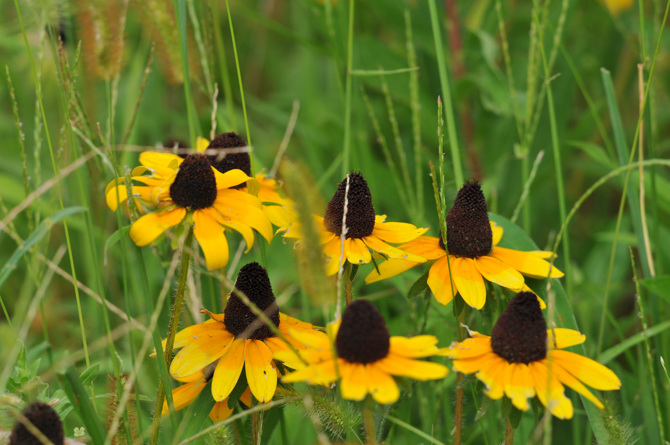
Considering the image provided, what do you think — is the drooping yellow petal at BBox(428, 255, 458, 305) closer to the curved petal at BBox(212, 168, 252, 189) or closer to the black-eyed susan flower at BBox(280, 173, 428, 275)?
the black-eyed susan flower at BBox(280, 173, 428, 275)

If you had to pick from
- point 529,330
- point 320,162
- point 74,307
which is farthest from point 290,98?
point 529,330

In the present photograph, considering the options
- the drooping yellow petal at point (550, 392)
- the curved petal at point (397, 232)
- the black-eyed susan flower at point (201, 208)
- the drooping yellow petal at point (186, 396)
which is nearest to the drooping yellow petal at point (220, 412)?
the drooping yellow petal at point (186, 396)

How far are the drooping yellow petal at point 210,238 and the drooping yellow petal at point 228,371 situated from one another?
0.14 meters

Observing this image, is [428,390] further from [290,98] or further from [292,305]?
[290,98]

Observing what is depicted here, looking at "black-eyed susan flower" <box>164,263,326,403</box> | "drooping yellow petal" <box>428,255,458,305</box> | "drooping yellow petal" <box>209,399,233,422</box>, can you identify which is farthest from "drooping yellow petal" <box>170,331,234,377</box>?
"drooping yellow petal" <box>428,255,458,305</box>

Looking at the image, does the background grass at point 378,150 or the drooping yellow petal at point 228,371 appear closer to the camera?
the drooping yellow petal at point 228,371

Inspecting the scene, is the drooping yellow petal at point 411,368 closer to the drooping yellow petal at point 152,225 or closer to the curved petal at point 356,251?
the curved petal at point 356,251

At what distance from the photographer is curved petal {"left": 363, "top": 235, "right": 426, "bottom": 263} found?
105 cm

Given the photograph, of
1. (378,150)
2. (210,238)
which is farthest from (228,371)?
(378,150)

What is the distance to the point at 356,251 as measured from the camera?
107 centimetres

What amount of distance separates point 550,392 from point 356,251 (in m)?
0.35

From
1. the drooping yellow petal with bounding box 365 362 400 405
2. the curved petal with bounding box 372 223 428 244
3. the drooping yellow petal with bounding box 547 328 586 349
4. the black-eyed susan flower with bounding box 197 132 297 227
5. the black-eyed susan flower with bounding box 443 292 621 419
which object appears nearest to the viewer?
the drooping yellow petal with bounding box 365 362 400 405

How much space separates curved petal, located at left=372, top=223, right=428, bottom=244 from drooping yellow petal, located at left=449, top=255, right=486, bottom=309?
8 cm

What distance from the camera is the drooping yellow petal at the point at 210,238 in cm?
98
